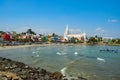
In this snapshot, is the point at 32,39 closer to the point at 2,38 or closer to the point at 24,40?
the point at 24,40

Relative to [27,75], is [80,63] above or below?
below

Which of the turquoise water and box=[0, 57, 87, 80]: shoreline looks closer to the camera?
box=[0, 57, 87, 80]: shoreline

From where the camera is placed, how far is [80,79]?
874 inches

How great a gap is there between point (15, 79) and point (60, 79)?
5278 millimetres

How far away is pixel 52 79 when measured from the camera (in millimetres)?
20328

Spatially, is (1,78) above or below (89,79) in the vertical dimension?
above

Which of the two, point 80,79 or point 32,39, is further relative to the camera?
point 32,39

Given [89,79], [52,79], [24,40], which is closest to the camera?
[52,79]

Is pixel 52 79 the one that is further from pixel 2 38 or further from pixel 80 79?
pixel 2 38

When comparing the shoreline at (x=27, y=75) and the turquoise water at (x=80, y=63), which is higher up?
the shoreline at (x=27, y=75)

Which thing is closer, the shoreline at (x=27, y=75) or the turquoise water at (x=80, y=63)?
the shoreline at (x=27, y=75)

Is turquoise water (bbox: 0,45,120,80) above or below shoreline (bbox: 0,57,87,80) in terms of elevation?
below

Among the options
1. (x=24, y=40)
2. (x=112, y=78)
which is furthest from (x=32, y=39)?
(x=112, y=78)

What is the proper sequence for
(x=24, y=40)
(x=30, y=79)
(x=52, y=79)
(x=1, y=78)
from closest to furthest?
(x=1, y=78)
(x=30, y=79)
(x=52, y=79)
(x=24, y=40)
